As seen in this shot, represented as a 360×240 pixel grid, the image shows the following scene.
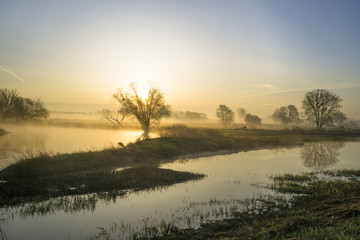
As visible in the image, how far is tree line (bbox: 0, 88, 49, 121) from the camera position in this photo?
6869 cm

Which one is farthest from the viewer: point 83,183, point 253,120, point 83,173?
point 253,120

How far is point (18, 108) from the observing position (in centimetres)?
7200

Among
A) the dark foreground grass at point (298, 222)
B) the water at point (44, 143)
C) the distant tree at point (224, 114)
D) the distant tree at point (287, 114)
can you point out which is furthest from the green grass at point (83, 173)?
the distant tree at point (287, 114)

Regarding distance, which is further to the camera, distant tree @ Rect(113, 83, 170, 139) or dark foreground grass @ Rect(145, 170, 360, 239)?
distant tree @ Rect(113, 83, 170, 139)

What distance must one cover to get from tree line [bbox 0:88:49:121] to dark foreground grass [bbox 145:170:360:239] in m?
81.8

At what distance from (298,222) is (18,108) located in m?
86.8

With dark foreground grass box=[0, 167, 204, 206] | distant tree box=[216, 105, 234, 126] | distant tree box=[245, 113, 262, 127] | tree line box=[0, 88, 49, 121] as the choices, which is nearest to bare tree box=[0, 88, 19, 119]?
tree line box=[0, 88, 49, 121]

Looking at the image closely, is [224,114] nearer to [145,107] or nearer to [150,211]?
[145,107]

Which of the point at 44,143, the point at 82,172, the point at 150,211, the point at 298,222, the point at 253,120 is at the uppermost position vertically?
the point at 253,120

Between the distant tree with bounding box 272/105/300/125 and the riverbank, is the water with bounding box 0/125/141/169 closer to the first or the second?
the riverbank

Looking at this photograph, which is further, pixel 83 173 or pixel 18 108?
pixel 18 108

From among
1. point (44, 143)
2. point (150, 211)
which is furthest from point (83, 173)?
point (44, 143)

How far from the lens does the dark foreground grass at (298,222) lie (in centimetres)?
764

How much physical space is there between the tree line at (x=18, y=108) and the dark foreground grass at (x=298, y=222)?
8175 centimetres
